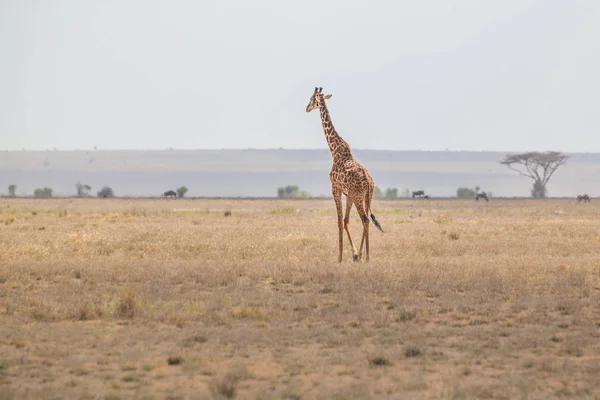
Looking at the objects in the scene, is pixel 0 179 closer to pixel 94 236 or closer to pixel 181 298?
pixel 94 236

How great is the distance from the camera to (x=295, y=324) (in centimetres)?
1483

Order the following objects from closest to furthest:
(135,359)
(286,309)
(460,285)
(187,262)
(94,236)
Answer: (135,359)
(286,309)
(460,285)
(187,262)
(94,236)

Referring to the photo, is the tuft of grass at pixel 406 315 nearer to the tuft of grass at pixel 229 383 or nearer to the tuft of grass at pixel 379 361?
the tuft of grass at pixel 379 361

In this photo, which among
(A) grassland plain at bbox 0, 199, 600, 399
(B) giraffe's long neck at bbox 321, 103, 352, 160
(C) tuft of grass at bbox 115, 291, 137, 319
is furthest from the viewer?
(B) giraffe's long neck at bbox 321, 103, 352, 160

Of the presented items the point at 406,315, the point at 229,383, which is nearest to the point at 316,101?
the point at 406,315

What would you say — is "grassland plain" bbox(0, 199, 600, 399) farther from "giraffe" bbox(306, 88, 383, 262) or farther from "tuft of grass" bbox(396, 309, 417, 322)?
"giraffe" bbox(306, 88, 383, 262)

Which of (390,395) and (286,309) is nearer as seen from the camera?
(390,395)

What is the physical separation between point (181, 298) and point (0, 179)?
166189 mm

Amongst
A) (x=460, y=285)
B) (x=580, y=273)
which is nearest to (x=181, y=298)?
(x=460, y=285)

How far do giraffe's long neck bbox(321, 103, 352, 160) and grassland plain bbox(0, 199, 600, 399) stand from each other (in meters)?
2.72

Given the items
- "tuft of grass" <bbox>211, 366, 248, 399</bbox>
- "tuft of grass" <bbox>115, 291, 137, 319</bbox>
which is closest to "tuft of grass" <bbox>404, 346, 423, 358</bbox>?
"tuft of grass" <bbox>211, 366, 248, 399</bbox>

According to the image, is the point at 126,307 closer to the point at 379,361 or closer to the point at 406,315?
the point at 406,315

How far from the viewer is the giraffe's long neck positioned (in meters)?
23.4

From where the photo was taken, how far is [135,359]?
488 inches
